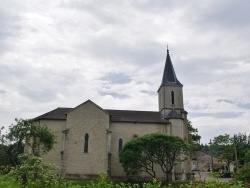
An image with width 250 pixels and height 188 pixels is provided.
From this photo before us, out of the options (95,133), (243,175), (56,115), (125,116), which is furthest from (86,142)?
(243,175)

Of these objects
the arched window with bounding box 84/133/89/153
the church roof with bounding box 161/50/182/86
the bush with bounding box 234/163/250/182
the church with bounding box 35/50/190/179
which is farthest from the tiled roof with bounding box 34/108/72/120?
the bush with bounding box 234/163/250/182

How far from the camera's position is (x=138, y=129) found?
1879 inches

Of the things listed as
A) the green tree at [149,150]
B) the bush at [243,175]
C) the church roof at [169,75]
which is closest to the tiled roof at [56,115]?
the green tree at [149,150]

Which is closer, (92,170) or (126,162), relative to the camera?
(126,162)

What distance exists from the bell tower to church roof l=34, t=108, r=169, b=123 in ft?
6.08

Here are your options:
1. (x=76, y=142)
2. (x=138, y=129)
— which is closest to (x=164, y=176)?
(x=138, y=129)

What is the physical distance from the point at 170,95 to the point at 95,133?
15.6 meters

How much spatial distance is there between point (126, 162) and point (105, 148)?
571cm

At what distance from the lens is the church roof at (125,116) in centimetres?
4650

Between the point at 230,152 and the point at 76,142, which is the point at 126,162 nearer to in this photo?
the point at 76,142

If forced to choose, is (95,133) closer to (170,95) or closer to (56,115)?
(56,115)

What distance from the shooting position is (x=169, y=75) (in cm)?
5459

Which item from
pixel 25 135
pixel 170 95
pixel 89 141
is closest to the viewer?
pixel 25 135

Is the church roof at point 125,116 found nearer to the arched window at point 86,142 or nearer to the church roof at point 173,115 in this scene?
the church roof at point 173,115
